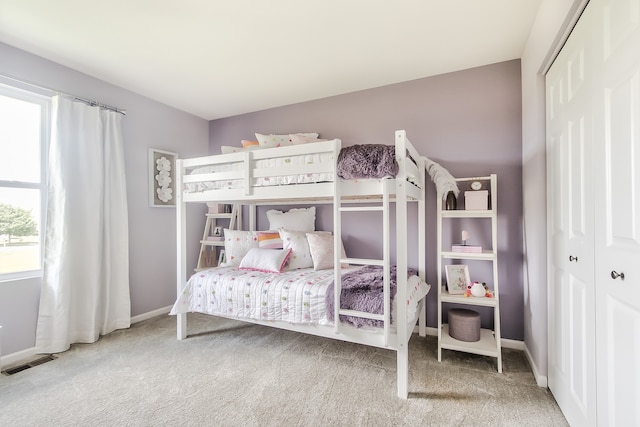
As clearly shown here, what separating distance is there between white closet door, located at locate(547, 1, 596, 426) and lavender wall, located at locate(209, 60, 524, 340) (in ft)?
2.27

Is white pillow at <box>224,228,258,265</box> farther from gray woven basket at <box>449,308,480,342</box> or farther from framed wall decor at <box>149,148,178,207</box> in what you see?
gray woven basket at <box>449,308,480,342</box>

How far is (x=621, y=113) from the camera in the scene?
1081 mm

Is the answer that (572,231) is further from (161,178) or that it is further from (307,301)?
(161,178)

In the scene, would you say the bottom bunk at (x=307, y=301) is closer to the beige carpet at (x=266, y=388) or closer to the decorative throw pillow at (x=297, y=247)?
the decorative throw pillow at (x=297, y=247)

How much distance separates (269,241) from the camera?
9.96ft

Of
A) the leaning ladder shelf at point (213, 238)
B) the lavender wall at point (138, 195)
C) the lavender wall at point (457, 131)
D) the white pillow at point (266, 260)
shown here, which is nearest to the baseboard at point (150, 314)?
the lavender wall at point (138, 195)

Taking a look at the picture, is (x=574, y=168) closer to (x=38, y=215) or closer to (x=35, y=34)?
(x=35, y=34)

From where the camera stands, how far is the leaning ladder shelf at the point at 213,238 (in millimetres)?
3613

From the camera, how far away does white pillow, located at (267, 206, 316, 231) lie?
3.22 m

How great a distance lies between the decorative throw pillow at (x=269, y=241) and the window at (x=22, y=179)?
1.92 metres

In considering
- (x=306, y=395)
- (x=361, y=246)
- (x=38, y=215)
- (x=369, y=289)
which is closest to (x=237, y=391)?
(x=306, y=395)

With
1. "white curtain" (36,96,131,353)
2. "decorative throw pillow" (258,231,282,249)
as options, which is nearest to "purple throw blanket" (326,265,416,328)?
"decorative throw pillow" (258,231,282,249)

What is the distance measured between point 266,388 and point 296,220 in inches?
67.9

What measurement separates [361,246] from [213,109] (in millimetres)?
2572
